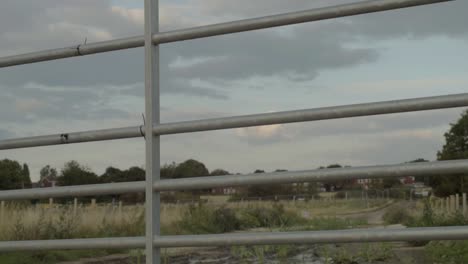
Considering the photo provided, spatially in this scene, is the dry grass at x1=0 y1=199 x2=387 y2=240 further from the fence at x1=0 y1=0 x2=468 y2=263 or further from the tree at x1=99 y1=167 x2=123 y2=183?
the fence at x1=0 y1=0 x2=468 y2=263

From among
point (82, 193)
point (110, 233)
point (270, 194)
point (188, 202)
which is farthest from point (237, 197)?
point (82, 193)

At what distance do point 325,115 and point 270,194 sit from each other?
14777 mm

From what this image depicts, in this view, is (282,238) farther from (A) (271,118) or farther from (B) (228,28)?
(B) (228,28)

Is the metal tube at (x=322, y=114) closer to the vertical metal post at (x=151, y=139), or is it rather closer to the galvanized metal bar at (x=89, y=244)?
the vertical metal post at (x=151, y=139)

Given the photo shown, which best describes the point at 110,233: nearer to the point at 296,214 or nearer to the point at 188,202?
the point at 188,202

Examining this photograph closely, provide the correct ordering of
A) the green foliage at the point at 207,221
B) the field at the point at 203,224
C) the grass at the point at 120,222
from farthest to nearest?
the green foliage at the point at 207,221 → the grass at the point at 120,222 → the field at the point at 203,224

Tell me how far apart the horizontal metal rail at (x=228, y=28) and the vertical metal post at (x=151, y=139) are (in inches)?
1.6

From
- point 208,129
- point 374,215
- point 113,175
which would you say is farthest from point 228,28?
point 374,215

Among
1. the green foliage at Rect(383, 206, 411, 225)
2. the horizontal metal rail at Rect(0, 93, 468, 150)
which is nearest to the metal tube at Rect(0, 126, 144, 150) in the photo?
the horizontal metal rail at Rect(0, 93, 468, 150)

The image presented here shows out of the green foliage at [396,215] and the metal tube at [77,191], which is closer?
the metal tube at [77,191]

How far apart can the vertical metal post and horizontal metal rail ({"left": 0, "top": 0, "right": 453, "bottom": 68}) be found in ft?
0.13

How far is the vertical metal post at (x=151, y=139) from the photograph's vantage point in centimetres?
179

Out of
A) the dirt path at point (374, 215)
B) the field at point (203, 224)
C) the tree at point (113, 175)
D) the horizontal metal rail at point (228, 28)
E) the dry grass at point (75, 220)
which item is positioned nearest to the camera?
the horizontal metal rail at point (228, 28)

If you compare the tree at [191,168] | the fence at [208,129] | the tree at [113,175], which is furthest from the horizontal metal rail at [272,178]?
the tree at [113,175]
